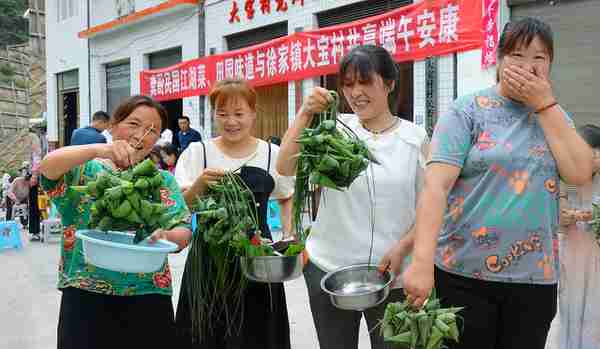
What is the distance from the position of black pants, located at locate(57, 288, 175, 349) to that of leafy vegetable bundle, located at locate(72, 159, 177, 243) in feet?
1.04

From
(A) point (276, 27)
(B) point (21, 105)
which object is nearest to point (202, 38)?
(A) point (276, 27)

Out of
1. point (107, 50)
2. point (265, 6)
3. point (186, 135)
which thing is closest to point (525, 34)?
point (265, 6)

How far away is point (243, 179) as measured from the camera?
7.79ft

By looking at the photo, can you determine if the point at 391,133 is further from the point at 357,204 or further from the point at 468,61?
the point at 468,61

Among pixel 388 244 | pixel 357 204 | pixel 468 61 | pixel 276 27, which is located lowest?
pixel 388 244

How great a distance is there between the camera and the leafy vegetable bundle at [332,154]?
1.78 meters

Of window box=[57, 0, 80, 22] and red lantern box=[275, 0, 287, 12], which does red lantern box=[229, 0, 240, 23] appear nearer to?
red lantern box=[275, 0, 287, 12]

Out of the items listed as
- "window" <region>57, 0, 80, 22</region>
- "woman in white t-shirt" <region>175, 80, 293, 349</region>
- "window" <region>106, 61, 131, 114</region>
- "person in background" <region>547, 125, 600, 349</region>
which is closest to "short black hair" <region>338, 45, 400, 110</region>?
"woman in white t-shirt" <region>175, 80, 293, 349</region>

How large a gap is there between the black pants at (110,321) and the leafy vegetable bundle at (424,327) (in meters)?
0.88

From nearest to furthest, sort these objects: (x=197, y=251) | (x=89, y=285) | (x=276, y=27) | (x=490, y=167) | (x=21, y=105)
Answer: (x=490, y=167) → (x=89, y=285) → (x=197, y=251) → (x=276, y=27) → (x=21, y=105)

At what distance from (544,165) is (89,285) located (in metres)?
1.46

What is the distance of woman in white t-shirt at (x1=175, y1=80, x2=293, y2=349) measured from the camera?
238 centimetres

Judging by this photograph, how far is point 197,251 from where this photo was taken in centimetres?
222

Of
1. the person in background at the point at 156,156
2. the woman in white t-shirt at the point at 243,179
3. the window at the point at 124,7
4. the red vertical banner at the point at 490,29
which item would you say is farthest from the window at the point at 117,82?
the woman in white t-shirt at the point at 243,179
